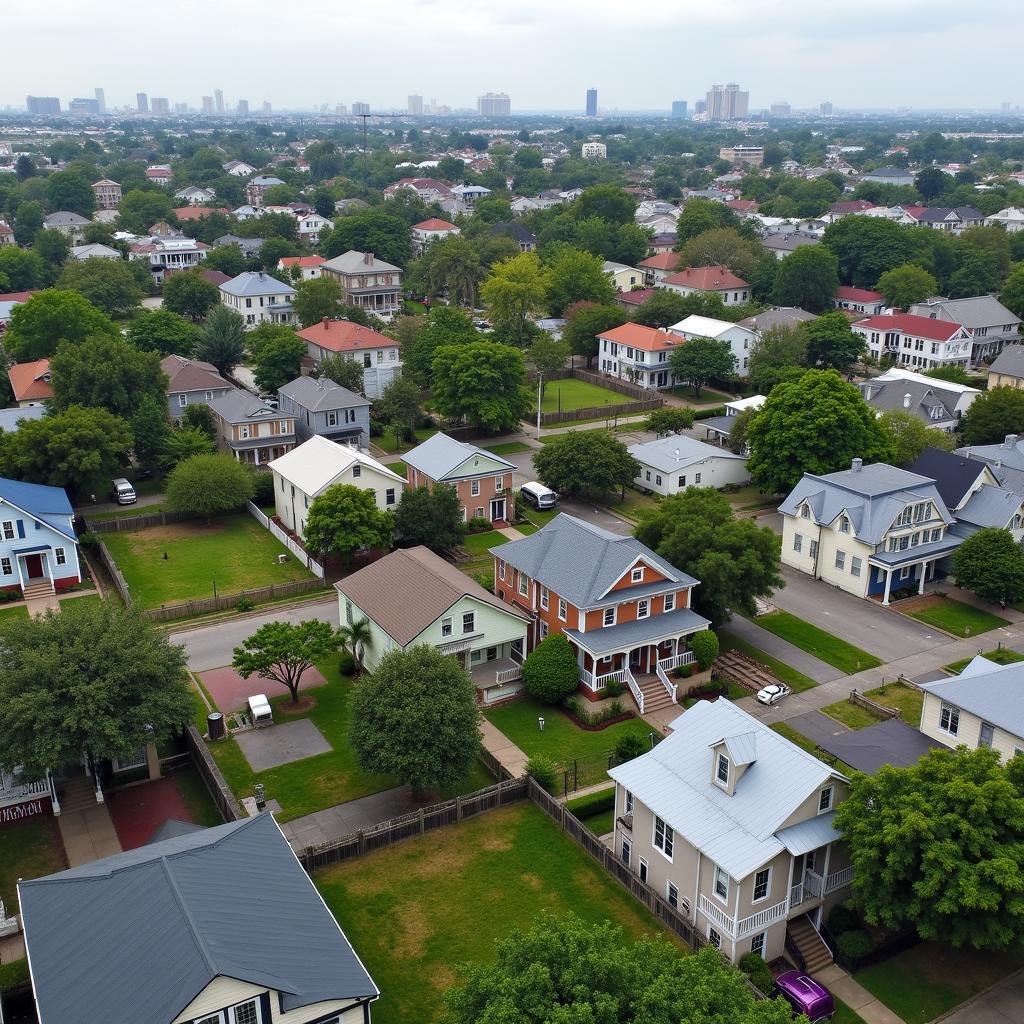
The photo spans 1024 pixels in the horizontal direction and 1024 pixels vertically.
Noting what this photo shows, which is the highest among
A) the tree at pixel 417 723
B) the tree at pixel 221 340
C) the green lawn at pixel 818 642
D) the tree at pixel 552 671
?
the tree at pixel 221 340

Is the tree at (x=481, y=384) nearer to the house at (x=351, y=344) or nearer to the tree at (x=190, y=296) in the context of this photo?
the house at (x=351, y=344)

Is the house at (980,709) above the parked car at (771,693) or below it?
above

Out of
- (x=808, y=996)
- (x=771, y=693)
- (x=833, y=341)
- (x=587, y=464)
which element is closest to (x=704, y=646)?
(x=771, y=693)

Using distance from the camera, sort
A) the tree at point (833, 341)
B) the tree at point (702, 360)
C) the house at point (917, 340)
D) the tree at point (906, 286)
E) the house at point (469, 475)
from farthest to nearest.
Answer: the tree at point (906, 286), the house at point (917, 340), the tree at point (833, 341), the tree at point (702, 360), the house at point (469, 475)

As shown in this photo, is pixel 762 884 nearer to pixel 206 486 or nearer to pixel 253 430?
pixel 206 486

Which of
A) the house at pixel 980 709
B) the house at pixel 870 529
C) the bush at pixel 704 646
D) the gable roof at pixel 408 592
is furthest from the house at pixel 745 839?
the house at pixel 870 529

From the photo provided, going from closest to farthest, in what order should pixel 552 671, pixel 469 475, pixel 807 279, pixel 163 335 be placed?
pixel 552 671
pixel 469 475
pixel 163 335
pixel 807 279

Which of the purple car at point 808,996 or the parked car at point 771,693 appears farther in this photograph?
the parked car at point 771,693
